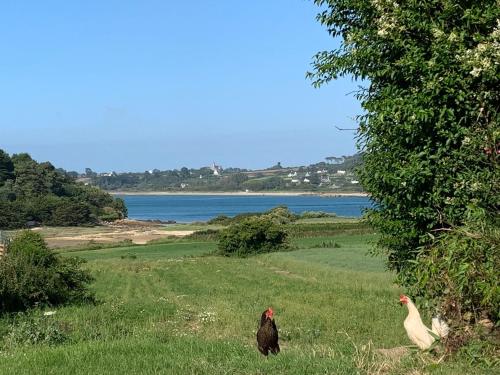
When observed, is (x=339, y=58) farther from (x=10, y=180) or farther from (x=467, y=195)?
(x=10, y=180)

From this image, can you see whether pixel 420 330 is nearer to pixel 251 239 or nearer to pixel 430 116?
pixel 430 116

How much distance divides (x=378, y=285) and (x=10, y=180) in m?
144

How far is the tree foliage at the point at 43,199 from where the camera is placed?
136 m

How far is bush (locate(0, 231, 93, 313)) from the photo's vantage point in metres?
19.1

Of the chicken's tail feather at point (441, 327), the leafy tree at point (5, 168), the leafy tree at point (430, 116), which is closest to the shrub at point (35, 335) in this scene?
the leafy tree at point (430, 116)

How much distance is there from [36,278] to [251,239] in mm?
45981

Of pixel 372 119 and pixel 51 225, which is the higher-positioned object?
pixel 372 119

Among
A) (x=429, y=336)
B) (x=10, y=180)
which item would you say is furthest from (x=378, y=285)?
(x=10, y=180)

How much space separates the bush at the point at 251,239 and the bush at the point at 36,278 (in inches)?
1636

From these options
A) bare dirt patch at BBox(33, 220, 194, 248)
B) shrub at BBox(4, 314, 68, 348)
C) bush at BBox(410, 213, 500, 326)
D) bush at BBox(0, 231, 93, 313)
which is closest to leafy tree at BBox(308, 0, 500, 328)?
bush at BBox(410, 213, 500, 326)

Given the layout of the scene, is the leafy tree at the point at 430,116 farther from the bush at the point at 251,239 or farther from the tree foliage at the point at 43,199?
the tree foliage at the point at 43,199

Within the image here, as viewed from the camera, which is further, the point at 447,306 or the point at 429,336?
the point at 429,336

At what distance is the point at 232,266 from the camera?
49.7 metres

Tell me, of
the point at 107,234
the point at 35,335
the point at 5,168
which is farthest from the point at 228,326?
the point at 5,168
